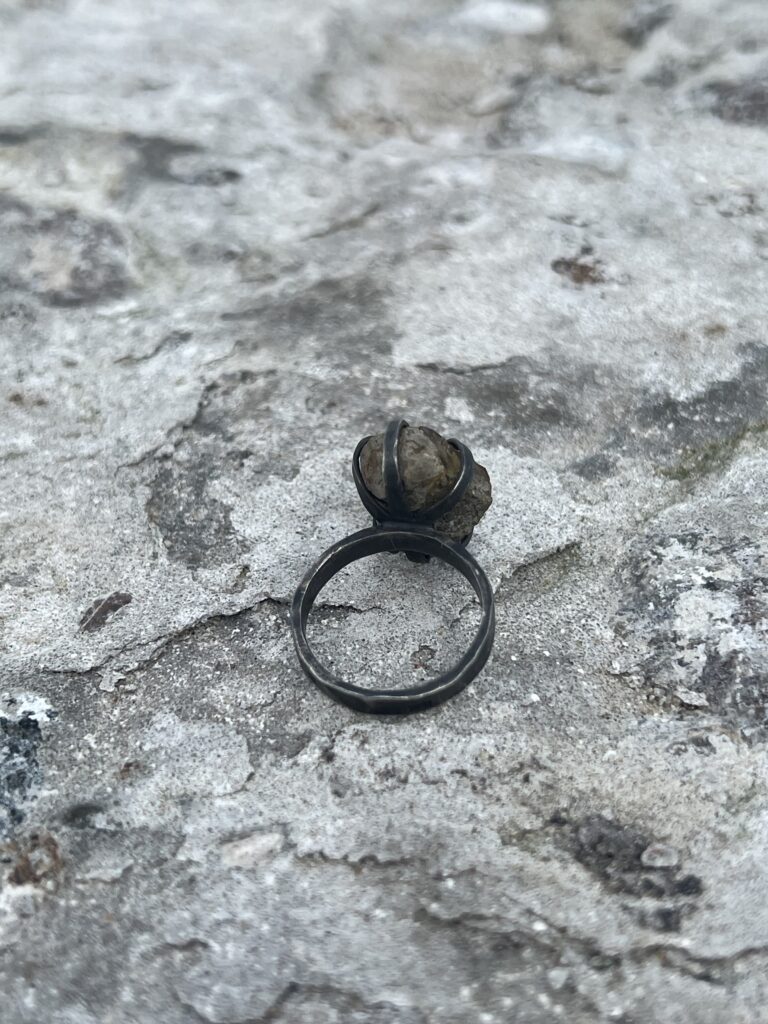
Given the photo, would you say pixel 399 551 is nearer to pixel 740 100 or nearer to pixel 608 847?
pixel 608 847

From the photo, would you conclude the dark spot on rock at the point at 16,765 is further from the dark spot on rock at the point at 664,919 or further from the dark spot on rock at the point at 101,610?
the dark spot on rock at the point at 664,919

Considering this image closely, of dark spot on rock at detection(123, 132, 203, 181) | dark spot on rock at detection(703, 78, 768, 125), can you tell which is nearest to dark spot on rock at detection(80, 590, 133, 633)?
dark spot on rock at detection(123, 132, 203, 181)

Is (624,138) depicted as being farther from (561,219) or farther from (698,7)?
(698,7)

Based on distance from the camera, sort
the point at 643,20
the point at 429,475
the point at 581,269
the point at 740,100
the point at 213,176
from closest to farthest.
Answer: the point at 429,475
the point at 581,269
the point at 213,176
the point at 740,100
the point at 643,20

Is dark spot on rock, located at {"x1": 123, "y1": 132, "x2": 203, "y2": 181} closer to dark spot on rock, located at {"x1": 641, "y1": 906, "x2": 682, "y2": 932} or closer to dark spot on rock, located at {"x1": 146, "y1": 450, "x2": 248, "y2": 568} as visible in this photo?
dark spot on rock, located at {"x1": 146, "y1": 450, "x2": 248, "y2": 568}

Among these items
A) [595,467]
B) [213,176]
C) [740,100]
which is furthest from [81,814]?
[740,100]

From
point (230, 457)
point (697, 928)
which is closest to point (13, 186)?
point (230, 457)
